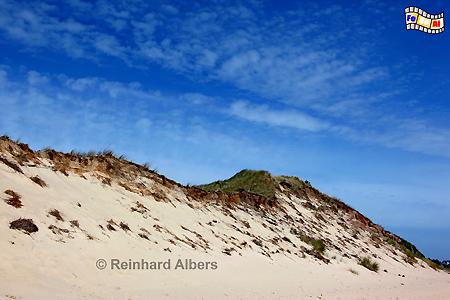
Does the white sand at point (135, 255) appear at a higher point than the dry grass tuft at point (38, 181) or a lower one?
lower

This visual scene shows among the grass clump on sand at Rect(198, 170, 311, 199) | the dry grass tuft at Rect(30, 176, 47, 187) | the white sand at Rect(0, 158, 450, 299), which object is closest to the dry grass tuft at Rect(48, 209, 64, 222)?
the white sand at Rect(0, 158, 450, 299)

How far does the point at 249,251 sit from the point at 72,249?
11.8 m

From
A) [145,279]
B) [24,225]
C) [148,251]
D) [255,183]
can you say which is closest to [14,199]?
[24,225]

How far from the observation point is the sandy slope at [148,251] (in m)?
12.5

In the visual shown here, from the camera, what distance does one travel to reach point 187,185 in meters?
29.7

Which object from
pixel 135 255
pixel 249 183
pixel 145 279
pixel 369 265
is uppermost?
pixel 249 183

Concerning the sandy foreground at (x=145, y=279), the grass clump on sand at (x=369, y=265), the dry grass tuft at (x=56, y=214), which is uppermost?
the grass clump on sand at (x=369, y=265)

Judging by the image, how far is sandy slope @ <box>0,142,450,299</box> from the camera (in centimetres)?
1249

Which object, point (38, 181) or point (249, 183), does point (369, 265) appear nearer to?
point (249, 183)

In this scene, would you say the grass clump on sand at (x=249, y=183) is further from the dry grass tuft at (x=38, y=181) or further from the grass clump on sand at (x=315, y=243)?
the dry grass tuft at (x=38, y=181)

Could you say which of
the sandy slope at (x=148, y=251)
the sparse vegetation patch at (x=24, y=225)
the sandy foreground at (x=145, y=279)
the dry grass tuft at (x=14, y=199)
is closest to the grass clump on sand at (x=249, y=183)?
the sandy slope at (x=148, y=251)

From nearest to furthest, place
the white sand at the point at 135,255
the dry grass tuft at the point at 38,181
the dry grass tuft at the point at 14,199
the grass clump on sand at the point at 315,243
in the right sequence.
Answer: the white sand at the point at 135,255
the dry grass tuft at the point at 14,199
the dry grass tuft at the point at 38,181
the grass clump on sand at the point at 315,243

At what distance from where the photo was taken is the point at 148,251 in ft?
57.8

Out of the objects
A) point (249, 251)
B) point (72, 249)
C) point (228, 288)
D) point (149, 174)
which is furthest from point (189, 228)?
point (72, 249)
